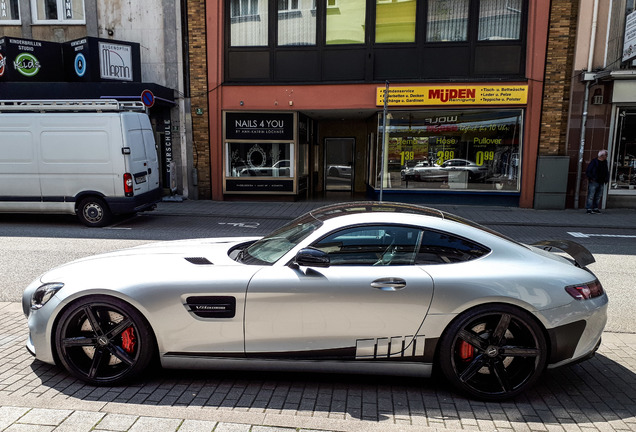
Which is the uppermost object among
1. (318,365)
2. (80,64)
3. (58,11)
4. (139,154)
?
(58,11)

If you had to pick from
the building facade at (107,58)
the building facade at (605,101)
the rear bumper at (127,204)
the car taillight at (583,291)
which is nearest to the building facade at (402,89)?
the building facade at (605,101)

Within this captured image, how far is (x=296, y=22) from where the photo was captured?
14.8 metres

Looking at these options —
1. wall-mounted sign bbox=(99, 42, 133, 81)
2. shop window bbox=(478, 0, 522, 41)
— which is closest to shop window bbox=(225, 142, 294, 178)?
wall-mounted sign bbox=(99, 42, 133, 81)

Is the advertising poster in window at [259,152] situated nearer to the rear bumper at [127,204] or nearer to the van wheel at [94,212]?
the rear bumper at [127,204]

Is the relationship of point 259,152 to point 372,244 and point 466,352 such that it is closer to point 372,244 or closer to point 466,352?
point 372,244

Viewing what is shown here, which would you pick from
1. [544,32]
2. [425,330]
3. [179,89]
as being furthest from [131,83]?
[425,330]

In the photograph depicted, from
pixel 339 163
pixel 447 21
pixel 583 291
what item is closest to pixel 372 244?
pixel 583 291

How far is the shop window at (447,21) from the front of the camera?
1416 centimetres

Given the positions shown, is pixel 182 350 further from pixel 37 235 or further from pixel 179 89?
pixel 179 89

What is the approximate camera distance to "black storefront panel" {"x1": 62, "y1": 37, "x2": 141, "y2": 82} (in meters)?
14.4

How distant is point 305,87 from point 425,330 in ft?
41.1

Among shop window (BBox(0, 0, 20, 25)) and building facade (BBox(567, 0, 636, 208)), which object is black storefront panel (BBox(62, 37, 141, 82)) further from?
building facade (BBox(567, 0, 636, 208))

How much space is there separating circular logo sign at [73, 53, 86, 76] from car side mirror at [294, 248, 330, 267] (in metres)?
14.3

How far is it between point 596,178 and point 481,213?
344 centimetres
